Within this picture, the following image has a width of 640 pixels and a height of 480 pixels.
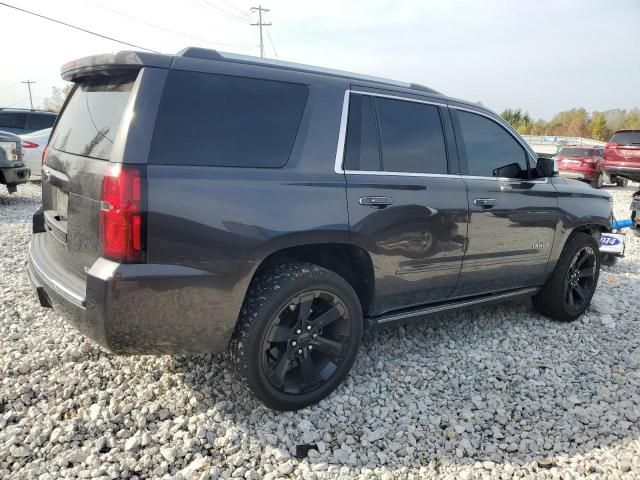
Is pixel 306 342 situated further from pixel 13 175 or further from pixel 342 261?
pixel 13 175

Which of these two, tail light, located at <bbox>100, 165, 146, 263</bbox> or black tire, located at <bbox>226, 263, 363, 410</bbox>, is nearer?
tail light, located at <bbox>100, 165, 146, 263</bbox>

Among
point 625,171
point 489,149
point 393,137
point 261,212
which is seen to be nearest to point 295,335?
point 261,212

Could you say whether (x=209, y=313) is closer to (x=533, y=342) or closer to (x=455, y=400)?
(x=455, y=400)

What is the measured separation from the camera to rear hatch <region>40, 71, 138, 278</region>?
2.39 meters

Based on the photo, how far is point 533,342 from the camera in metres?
4.02

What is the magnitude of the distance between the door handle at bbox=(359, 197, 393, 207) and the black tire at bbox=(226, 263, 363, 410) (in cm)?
45

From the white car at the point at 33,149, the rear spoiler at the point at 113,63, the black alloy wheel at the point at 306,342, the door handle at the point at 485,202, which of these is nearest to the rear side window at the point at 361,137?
the black alloy wheel at the point at 306,342

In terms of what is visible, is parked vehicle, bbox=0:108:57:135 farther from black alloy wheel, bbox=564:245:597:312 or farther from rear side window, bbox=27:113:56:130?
black alloy wheel, bbox=564:245:597:312

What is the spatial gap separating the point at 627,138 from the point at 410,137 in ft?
46.3

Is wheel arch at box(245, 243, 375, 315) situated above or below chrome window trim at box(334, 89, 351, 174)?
below

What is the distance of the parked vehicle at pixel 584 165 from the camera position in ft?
56.3

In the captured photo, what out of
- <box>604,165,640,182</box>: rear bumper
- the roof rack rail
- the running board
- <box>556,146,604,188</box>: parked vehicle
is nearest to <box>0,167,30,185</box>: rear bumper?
the roof rack rail

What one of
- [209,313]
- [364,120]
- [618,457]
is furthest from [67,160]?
[618,457]

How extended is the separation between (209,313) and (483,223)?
2.08 metres
